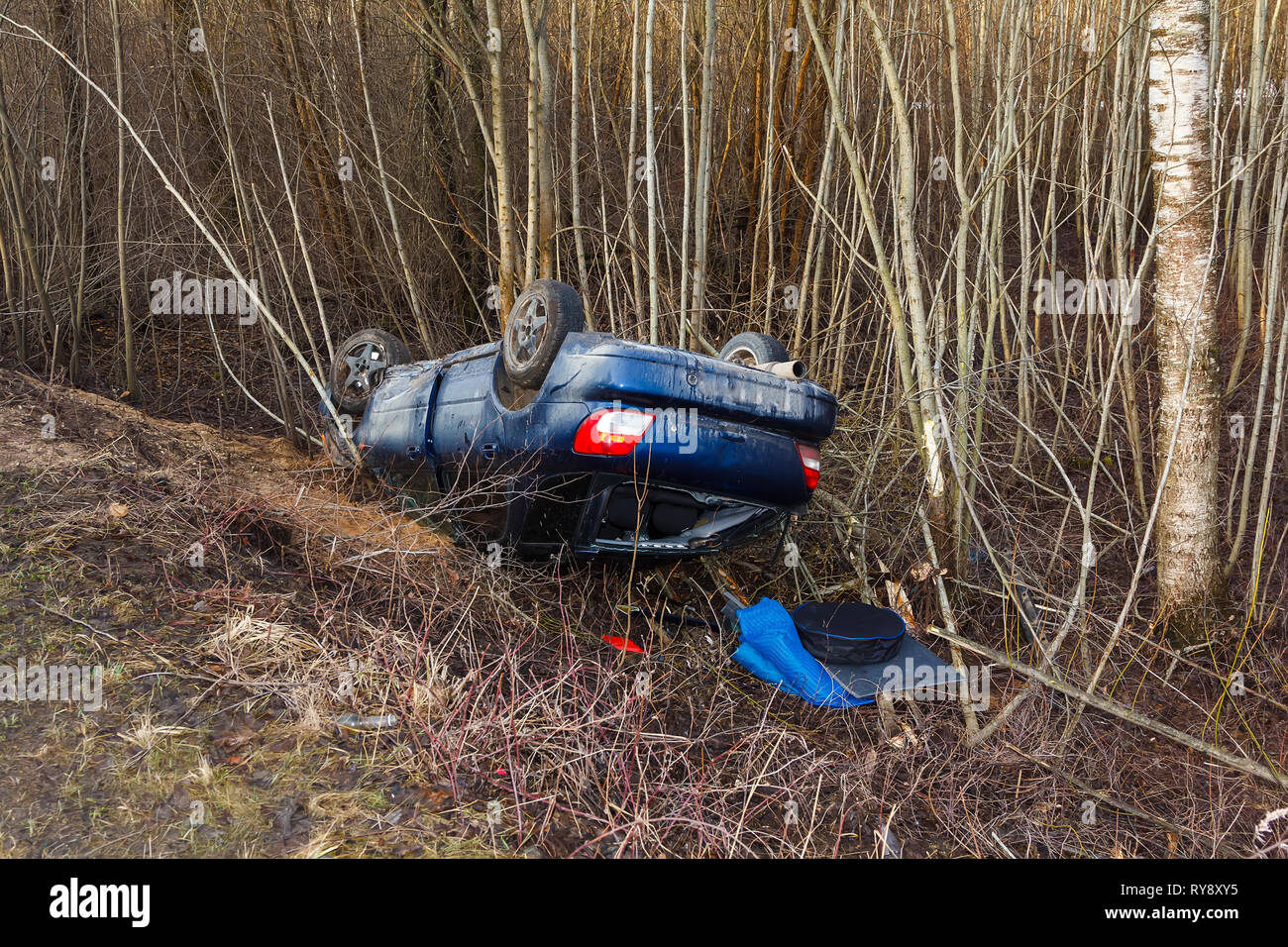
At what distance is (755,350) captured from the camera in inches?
186

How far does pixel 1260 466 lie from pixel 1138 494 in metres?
1.75

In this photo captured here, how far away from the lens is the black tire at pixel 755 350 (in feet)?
15.3

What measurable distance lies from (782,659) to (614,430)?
51.7 inches

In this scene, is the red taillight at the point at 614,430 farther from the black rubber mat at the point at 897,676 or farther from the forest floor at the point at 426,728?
the black rubber mat at the point at 897,676

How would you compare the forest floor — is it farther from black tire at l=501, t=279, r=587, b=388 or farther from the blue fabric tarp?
black tire at l=501, t=279, r=587, b=388

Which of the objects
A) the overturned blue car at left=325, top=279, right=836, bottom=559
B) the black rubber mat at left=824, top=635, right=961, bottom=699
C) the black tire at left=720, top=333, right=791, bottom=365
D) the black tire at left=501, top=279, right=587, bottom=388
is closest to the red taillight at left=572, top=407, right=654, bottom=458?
the overturned blue car at left=325, top=279, right=836, bottom=559

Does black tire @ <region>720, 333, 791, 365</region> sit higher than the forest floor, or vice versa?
black tire @ <region>720, 333, 791, 365</region>

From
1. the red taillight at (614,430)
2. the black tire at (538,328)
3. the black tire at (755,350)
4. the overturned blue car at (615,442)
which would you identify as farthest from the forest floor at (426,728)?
the black tire at (755,350)

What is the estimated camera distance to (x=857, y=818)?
331 centimetres

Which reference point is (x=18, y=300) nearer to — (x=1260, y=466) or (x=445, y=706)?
(x=445, y=706)

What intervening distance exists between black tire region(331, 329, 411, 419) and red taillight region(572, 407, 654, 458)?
2.91 metres

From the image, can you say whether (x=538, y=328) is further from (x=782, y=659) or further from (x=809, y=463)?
(x=782, y=659)

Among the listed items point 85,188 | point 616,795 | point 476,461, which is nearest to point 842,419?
point 476,461

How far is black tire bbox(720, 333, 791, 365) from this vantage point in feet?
15.3
